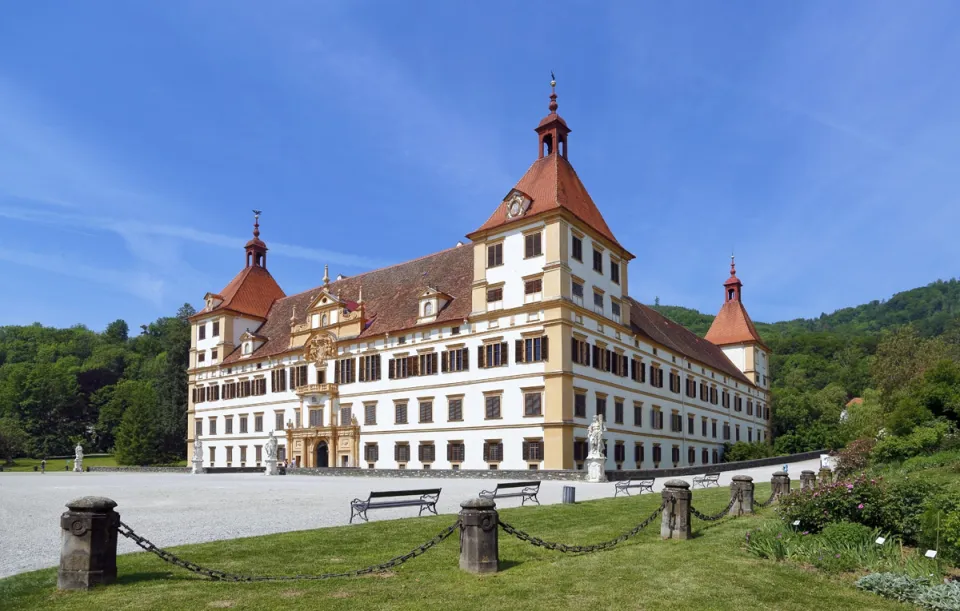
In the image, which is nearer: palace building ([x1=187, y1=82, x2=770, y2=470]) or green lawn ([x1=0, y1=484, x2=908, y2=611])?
green lawn ([x1=0, y1=484, x2=908, y2=611])

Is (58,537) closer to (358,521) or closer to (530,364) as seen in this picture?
(358,521)

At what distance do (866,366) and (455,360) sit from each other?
71.7 meters

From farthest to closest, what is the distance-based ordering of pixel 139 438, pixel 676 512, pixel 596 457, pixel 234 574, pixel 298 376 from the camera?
pixel 139 438 < pixel 298 376 < pixel 596 457 < pixel 676 512 < pixel 234 574

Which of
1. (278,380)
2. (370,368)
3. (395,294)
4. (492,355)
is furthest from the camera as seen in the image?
(278,380)

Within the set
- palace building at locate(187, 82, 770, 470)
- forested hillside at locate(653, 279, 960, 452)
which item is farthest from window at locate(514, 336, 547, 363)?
forested hillside at locate(653, 279, 960, 452)

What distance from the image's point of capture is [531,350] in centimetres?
3856

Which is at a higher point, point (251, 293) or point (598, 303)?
point (251, 293)

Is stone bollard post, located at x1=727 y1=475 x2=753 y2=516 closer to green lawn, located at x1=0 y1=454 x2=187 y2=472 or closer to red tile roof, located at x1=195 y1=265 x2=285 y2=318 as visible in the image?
red tile roof, located at x1=195 y1=265 x2=285 y2=318

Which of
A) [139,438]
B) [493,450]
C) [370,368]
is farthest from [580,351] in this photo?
[139,438]

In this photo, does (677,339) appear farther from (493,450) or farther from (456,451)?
(456,451)

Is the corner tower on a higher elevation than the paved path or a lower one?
higher

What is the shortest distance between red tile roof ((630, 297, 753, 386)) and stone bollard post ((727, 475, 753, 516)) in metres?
29.8

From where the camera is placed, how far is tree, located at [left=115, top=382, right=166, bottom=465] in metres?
67.6

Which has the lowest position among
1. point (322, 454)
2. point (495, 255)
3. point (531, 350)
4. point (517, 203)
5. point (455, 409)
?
point (322, 454)
